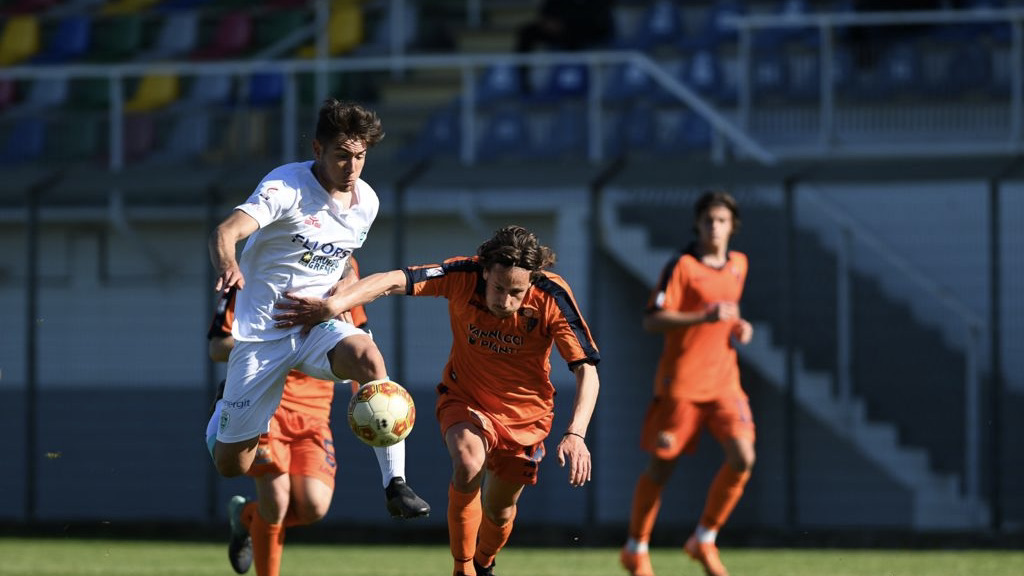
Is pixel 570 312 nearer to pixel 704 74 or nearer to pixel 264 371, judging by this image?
pixel 264 371

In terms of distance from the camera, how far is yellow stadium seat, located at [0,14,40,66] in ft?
64.0

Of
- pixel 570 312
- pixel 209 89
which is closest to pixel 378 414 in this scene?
pixel 570 312

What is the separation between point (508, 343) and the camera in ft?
24.9

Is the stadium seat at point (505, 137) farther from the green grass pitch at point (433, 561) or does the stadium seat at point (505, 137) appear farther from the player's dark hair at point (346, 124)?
the player's dark hair at point (346, 124)

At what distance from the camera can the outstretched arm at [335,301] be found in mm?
7312

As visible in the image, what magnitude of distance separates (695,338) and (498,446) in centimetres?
265

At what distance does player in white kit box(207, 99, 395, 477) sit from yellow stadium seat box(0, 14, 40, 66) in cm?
1278

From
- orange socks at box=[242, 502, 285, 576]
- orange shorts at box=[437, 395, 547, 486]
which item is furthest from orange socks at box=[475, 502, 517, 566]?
orange socks at box=[242, 502, 285, 576]

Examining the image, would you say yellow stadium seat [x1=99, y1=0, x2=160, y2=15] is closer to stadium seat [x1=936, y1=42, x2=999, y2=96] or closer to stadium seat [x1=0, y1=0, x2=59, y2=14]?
stadium seat [x1=0, y1=0, x2=59, y2=14]

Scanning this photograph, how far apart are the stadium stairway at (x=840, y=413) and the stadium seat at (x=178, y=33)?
7932mm

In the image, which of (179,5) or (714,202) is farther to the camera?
(179,5)

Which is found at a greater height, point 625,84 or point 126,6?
point 126,6

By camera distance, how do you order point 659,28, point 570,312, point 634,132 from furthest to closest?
point 659,28, point 634,132, point 570,312

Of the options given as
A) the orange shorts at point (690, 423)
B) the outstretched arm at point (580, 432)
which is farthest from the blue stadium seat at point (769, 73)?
the outstretched arm at point (580, 432)
